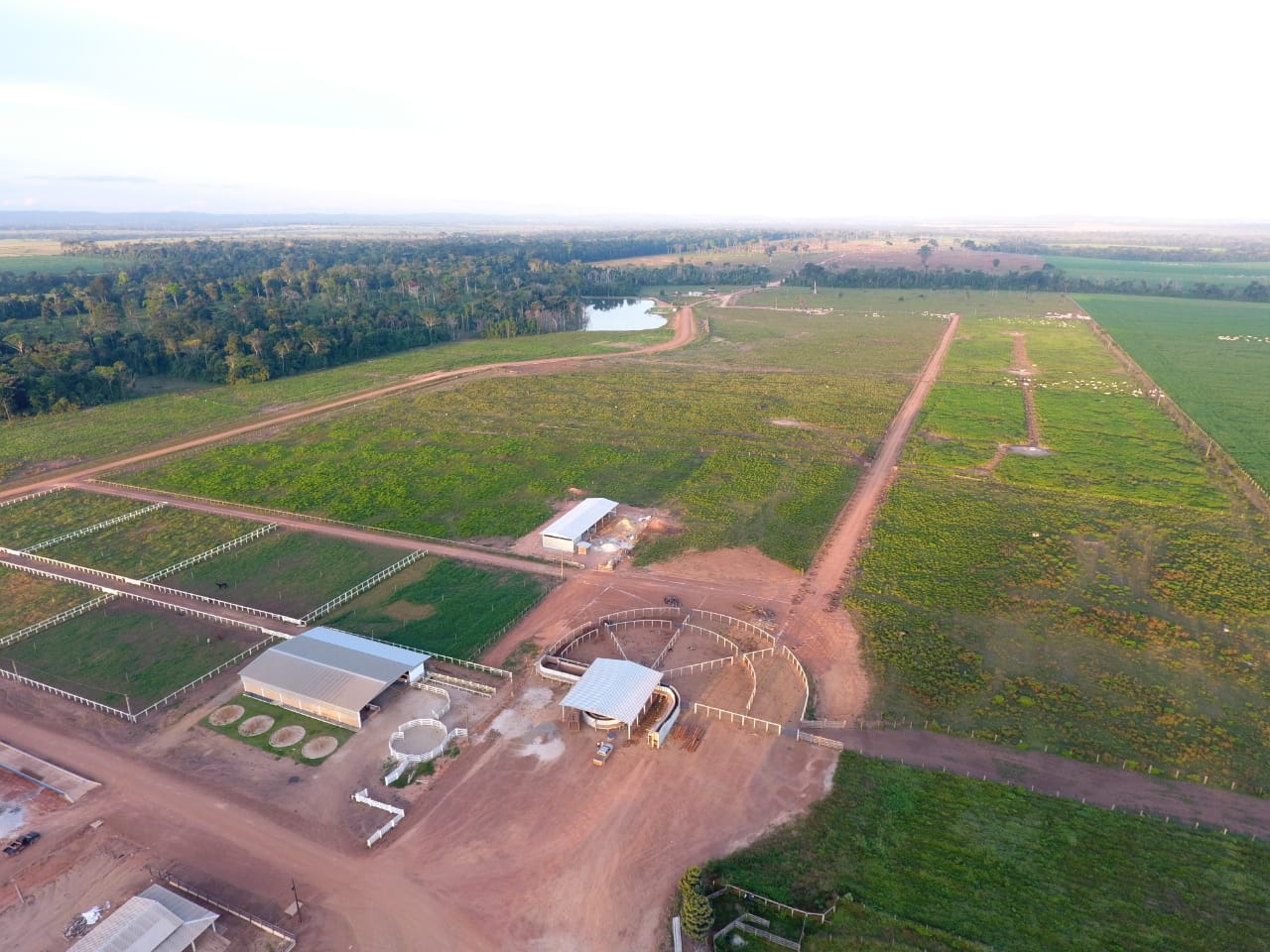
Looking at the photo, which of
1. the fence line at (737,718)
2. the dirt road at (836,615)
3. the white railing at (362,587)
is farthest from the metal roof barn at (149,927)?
the dirt road at (836,615)

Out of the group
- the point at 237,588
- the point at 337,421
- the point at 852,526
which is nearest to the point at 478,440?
the point at 337,421

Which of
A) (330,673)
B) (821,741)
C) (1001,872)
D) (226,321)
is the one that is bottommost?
(1001,872)

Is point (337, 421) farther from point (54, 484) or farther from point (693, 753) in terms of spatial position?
point (693, 753)

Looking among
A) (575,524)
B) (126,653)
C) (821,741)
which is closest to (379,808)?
(821,741)

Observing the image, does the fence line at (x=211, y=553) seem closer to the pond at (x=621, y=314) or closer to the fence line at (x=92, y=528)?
the fence line at (x=92, y=528)

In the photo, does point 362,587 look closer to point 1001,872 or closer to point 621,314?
point 1001,872

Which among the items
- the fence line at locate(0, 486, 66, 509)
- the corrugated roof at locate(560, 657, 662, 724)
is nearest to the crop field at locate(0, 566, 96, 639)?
the fence line at locate(0, 486, 66, 509)
